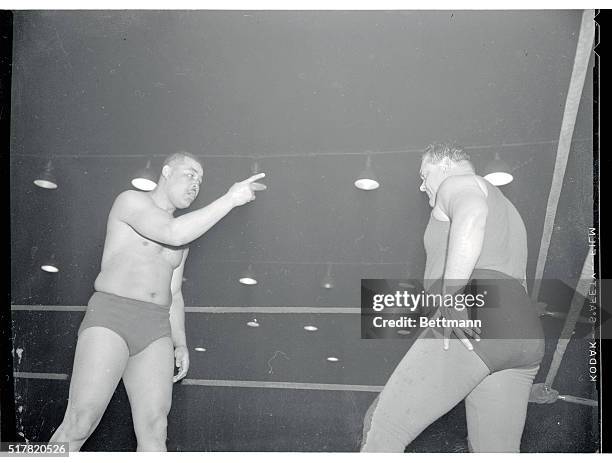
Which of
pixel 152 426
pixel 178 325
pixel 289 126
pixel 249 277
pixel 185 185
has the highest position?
pixel 289 126

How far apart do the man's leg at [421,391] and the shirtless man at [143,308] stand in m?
0.56

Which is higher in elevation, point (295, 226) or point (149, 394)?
point (295, 226)

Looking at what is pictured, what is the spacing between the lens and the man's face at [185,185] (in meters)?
2.09

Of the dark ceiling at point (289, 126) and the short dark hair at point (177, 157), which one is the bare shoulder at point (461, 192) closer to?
the dark ceiling at point (289, 126)

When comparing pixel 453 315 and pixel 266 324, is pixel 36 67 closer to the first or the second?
pixel 266 324

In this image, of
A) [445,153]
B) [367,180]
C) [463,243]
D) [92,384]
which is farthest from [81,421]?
[445,153]

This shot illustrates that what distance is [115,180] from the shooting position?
2.12m

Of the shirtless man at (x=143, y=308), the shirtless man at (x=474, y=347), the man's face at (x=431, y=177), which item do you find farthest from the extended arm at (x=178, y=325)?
the man's face at (x=431, y=177)

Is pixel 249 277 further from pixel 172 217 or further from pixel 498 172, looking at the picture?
pixel 498 172

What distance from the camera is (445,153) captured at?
6.77 feet

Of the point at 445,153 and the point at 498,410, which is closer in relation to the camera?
the point at 498,410

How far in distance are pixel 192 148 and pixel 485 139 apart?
82 cm

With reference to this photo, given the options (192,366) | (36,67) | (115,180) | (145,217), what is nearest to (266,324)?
(192,366)

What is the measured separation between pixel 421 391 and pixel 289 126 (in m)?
0.81
